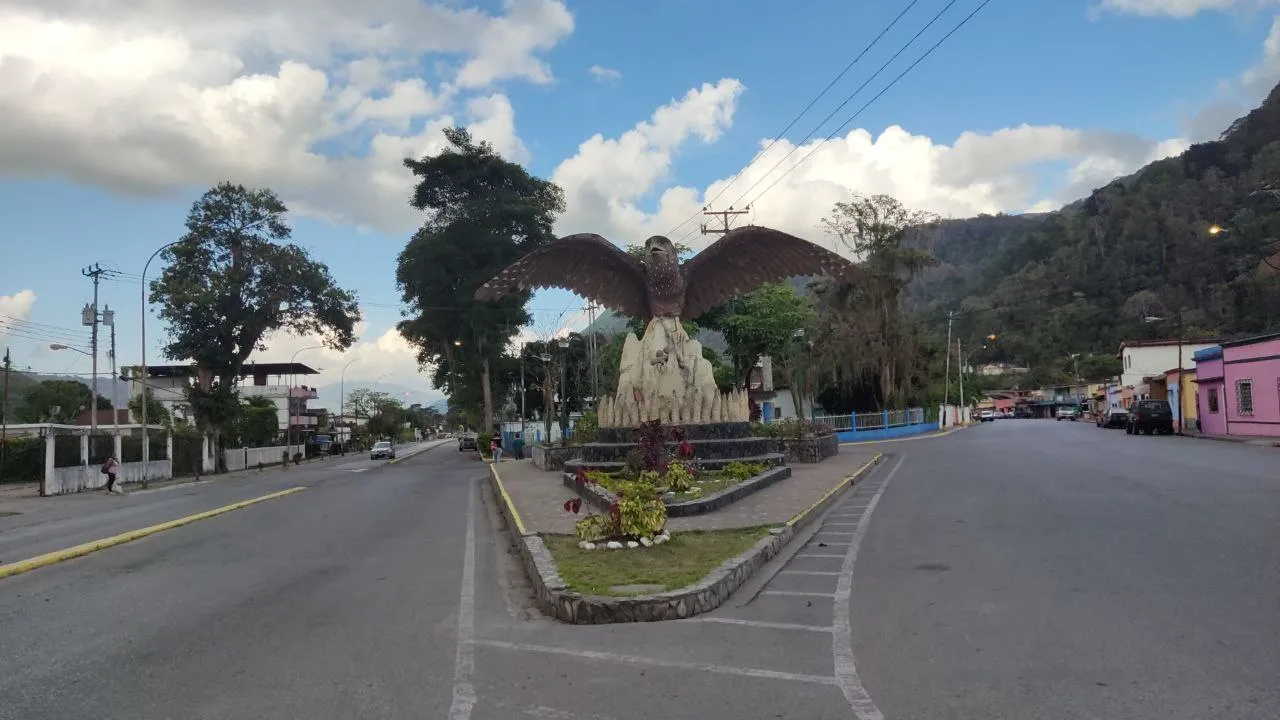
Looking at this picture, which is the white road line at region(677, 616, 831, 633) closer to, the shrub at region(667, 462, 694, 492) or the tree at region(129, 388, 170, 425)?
the shrub at region(667, 462, 694, 492)

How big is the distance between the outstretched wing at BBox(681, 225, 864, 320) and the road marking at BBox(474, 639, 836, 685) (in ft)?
51.0

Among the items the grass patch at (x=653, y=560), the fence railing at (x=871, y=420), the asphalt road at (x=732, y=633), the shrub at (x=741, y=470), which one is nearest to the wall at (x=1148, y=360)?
the fence railing at (x=871, y=420)

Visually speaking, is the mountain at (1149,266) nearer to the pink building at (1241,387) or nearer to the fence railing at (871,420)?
the fence railing at (871,420)

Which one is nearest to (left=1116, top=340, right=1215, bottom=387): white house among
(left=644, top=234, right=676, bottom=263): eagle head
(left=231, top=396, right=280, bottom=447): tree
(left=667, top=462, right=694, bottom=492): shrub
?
(left=644, top=234, right=676, bottom=263): eagle head

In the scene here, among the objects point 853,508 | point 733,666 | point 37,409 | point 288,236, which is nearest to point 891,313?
point 288,236

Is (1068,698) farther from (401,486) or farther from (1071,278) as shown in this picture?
(1071,278)

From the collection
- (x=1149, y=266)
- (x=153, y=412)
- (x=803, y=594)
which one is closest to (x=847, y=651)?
(x=803, y=594)

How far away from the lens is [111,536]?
12922 mm

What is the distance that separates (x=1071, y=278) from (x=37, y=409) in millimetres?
87182

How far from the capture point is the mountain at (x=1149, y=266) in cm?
5934

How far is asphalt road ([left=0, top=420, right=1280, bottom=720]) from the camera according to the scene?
4398 mm

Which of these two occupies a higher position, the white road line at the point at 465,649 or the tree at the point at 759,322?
the tree at the point at 759,322

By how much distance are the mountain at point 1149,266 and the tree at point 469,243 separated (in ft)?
78.9

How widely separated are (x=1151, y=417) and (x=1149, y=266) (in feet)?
136
